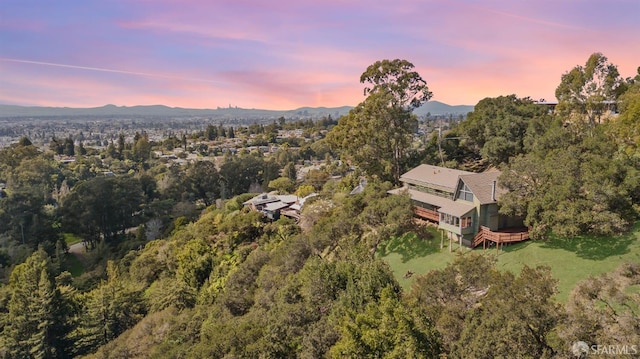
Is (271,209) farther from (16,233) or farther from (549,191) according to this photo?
(16,233)

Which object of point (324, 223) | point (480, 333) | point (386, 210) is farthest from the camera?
point (324, 223)

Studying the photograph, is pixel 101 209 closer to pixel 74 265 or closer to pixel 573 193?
pixel 74 265

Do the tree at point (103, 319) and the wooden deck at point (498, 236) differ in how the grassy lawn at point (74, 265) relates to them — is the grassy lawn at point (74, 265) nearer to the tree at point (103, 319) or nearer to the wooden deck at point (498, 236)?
the tree at point (103, 319)

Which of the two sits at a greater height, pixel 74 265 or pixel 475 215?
pixel 475 215

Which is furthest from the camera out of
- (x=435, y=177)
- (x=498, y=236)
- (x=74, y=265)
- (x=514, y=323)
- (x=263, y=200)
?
(x=74, y=265)

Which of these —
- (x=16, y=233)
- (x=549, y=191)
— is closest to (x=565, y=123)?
(x=549, y=191)

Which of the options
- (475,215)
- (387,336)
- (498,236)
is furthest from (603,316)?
(475,215)
